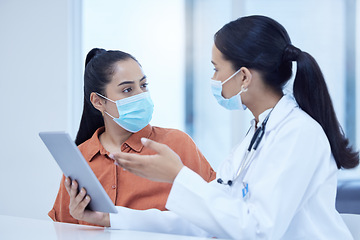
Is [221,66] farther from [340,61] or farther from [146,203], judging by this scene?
[340,61]

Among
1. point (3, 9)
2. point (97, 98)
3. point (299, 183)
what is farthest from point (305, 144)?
point (3, 9)

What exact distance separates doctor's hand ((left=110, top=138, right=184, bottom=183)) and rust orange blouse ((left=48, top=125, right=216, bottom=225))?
0.61 meters

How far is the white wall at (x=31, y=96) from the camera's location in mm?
3674

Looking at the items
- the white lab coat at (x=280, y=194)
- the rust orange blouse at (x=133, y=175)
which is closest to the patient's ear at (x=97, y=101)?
the rust orange blouse at (x=133, y=175)

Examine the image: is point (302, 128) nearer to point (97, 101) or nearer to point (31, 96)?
point (97, 101)

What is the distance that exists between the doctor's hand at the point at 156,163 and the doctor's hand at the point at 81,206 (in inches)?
9.9

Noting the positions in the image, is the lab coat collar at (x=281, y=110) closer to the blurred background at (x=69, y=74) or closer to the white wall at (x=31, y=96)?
the blurred background at (x=69, y=74)

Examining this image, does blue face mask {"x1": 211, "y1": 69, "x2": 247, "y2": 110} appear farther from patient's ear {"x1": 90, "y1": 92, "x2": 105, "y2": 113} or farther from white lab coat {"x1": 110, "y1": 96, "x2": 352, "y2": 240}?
patient's ear {"x1": 90, "y1": 92, "x2": 105, "y2": 113}

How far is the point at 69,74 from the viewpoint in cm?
367

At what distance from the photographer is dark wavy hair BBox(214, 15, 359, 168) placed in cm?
147

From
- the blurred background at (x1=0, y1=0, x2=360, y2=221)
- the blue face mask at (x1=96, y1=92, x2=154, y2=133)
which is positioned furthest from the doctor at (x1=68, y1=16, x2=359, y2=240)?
the blurred background at (x1=0, y1=0, x2=360, y2=221)

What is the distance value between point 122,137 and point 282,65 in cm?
90

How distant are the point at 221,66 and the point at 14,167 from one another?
2716 millimetres

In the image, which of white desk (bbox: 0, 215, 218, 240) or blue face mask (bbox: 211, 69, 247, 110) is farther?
blue face mask (bbox: 211, 69, 247, 110)
